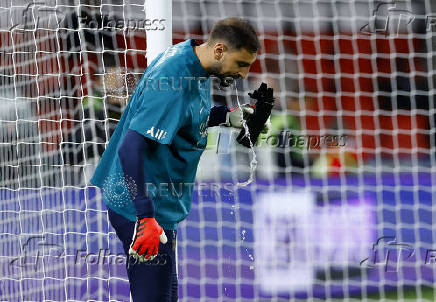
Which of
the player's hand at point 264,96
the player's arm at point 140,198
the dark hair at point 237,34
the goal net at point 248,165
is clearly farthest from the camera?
the goal net at point 248,165

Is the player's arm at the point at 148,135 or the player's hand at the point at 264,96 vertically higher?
the player's hand at the point at 264,96

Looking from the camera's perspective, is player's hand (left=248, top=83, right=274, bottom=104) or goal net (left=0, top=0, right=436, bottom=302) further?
goal net (left=0, top=0, right=436, bottom=302)

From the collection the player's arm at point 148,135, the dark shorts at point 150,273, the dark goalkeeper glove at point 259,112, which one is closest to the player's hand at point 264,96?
the dark goalkeeper glove at point 259,112

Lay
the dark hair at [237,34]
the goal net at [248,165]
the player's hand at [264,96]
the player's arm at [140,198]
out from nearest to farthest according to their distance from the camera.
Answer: the player's arm at [140,198] < the dark hair at [237,34] < the player's hand at [264,96] < the goal net at [248,165]

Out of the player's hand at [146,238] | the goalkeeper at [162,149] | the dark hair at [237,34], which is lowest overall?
Result: the player's hand at [146,238]

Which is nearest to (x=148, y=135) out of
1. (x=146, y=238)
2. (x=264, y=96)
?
(x=146, y=238)

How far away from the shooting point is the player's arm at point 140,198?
2.02 m

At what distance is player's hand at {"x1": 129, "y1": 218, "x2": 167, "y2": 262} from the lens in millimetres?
2086

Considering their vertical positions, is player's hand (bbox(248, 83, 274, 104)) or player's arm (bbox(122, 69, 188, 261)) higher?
player's hand (bbox(248, 83, 274, 104))

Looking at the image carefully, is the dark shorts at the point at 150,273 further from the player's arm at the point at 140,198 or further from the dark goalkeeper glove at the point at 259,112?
the dark goalkeeper glove at the point at 259,112

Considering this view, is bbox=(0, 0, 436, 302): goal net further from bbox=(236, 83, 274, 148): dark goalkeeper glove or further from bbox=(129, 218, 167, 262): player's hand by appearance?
bbox=(129, 218, 167, 262): player's hand

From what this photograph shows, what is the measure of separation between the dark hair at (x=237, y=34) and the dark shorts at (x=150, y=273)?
68 centimetres

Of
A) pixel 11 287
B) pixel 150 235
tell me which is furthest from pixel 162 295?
pixel 11 287

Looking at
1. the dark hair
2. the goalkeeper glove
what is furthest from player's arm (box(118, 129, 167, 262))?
the goalkeeper glove
